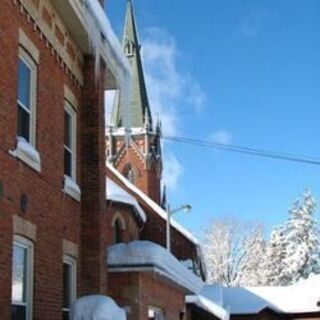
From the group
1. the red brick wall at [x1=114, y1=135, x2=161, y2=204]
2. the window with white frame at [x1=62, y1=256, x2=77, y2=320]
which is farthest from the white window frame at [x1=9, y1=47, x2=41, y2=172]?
the red brick wall at [x1=114, y1=135, x2=161, y2=204]

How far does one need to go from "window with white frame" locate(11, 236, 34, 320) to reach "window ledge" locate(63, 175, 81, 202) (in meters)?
2.16

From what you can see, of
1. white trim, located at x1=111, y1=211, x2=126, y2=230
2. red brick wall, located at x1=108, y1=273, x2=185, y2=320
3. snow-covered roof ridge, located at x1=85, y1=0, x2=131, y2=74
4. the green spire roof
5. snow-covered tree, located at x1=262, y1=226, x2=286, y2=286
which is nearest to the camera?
snow-covered roof ridge, located at x1=85, y1=0, x2=131, y2=74

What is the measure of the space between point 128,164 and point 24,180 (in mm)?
53074

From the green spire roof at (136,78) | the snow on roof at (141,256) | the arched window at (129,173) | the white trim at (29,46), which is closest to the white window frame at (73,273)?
the snow on roof at (141,256)

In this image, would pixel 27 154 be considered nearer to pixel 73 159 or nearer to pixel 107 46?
pixel 73 159

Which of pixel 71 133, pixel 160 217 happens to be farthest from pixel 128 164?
pixel 71 133

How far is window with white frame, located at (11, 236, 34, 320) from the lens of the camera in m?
11.2

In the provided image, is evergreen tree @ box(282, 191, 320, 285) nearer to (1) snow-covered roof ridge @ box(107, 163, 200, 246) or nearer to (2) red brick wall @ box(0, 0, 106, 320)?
(1) snow-covered roof ridge @ box(107, 163, 200, 246)

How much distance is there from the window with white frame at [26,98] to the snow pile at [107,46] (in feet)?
6.55

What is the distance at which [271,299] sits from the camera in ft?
144

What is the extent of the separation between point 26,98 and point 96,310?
3997mm

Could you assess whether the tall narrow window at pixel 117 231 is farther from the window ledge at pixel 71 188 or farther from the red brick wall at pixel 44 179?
the window ledge at pixel 71 188

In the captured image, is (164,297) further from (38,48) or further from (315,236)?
(315,236)

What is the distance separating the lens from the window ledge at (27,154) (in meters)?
11.3
